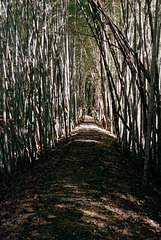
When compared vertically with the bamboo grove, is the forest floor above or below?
below

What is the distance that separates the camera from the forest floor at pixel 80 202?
1.39 meters

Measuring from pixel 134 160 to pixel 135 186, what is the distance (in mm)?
623

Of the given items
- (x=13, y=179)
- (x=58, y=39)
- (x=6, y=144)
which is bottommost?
(x=13, y=179)

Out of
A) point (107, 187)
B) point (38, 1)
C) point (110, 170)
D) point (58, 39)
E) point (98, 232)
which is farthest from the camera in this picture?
point (58, 39)

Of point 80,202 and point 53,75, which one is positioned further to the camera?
point 53,75

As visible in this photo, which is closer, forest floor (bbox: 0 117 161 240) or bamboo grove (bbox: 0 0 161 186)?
forest floor (bbox: 0 117 161 240)

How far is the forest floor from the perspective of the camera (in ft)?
4.55

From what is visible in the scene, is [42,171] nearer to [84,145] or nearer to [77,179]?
[77,179]

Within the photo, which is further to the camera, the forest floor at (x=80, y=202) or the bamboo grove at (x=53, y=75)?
the bamboo grove at (x=53, y=75)

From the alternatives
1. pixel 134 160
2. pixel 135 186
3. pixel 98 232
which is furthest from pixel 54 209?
pixel 134 160

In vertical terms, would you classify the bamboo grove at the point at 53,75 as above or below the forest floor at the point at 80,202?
above

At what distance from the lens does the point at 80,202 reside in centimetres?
172

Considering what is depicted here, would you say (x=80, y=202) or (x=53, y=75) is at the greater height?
(x=53, y=75)

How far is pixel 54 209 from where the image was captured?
1.61 metres
